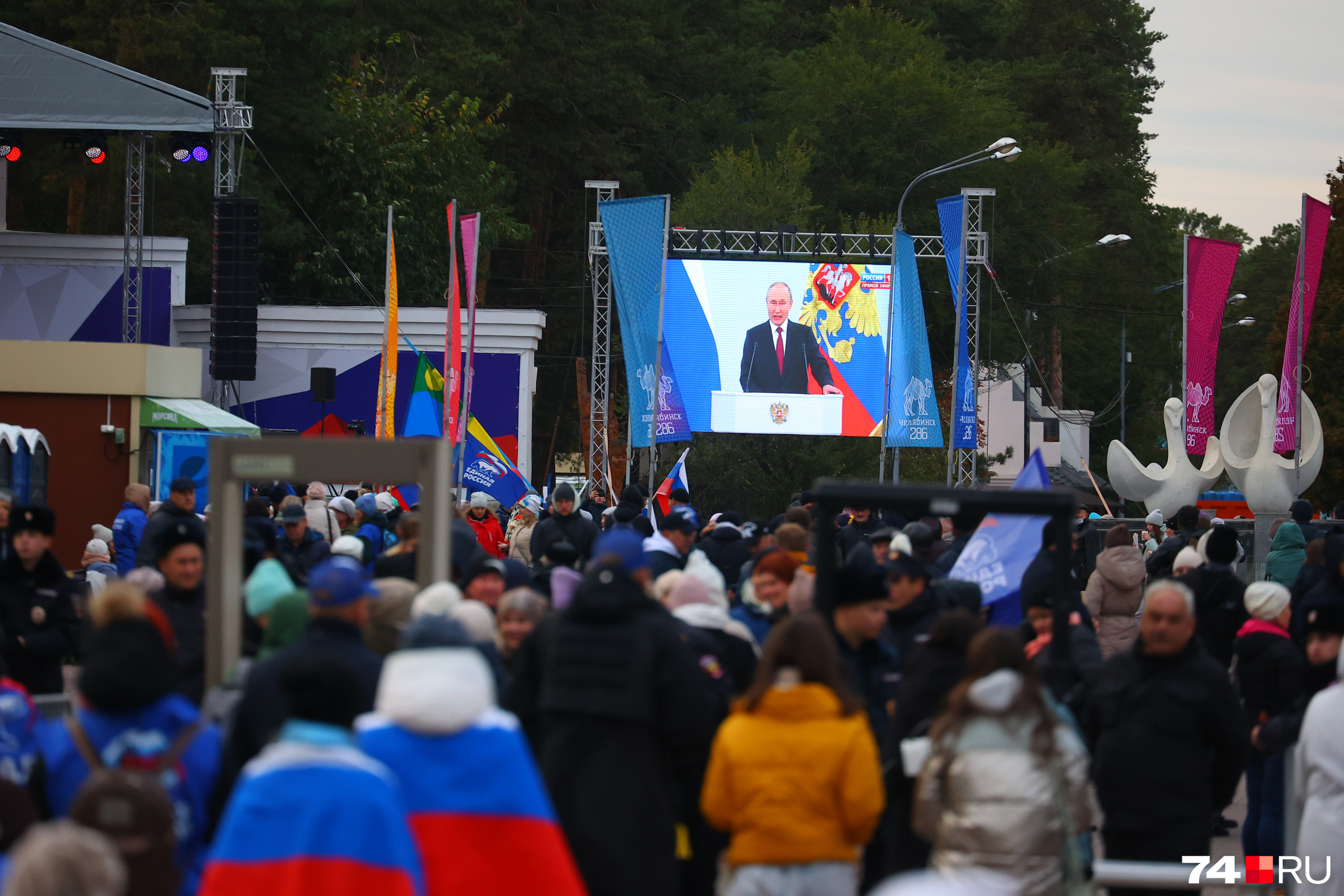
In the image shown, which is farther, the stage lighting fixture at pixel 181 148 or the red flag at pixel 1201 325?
the stage lighting fixture at pixel 181 148

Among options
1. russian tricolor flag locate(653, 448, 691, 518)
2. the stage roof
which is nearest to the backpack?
russian tricolor flag locate(653, 448, 691, 518)

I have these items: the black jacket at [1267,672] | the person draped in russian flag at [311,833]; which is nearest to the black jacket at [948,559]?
the black jacket at [1267,672]

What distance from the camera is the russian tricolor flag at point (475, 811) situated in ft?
13.1

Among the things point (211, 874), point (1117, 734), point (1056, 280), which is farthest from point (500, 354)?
point (211, 874)

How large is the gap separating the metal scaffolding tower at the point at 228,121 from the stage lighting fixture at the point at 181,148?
624mm

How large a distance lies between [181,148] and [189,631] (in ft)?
76.0

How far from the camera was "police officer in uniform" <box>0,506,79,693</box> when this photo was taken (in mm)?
7793

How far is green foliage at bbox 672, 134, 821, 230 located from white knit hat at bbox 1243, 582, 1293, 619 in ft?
100

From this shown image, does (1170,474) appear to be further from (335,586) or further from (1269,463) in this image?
(335,586)

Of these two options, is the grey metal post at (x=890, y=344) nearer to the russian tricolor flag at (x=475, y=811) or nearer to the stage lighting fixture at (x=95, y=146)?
the stage lighting fixture at (x=95, y=146)

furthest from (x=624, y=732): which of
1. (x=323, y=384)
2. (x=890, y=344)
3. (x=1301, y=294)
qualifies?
(x=323, y=384)

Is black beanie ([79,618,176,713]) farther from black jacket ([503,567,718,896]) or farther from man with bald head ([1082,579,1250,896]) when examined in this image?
man with bald head ([1082,579,1250,896])

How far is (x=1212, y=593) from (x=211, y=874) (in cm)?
694

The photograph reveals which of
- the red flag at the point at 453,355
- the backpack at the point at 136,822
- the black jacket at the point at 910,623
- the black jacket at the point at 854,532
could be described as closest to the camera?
the backpack at the point at 136,822
